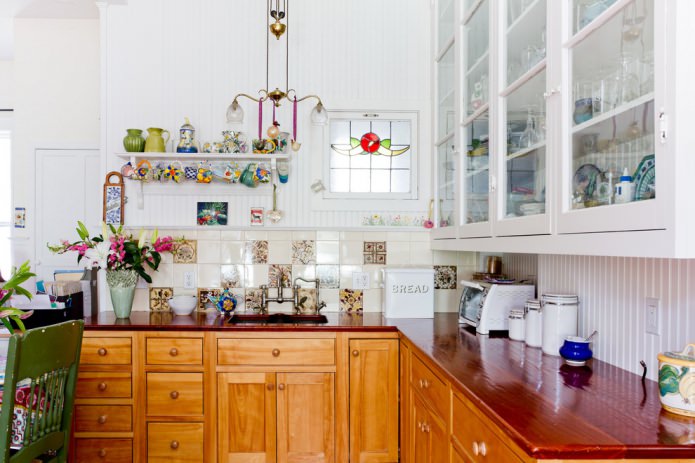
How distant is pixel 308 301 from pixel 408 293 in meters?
0.65

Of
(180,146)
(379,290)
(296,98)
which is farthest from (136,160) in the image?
(379,290)

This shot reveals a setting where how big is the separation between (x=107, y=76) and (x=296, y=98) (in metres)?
1.21

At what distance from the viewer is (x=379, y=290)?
3336mm

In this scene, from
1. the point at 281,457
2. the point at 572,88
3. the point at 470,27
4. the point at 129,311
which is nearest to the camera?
the point at 572,88

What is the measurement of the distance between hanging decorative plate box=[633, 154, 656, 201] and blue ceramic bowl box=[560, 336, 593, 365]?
2.48ft

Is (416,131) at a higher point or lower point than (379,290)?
higher

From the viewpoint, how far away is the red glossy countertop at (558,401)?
113 cm

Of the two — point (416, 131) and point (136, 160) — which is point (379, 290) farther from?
point (136, 160)

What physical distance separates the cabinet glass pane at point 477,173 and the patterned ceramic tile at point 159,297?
1.91 meters

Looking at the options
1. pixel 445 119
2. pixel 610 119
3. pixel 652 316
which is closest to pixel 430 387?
pixel 652 316

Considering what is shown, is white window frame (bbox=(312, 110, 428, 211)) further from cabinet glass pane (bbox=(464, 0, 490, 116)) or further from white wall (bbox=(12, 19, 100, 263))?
white wall (bbox=(12, 19, 100, 263))

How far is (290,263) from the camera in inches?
130

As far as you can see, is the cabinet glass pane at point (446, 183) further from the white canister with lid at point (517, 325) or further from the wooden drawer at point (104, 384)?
the wooden drawer at point (104, 384)

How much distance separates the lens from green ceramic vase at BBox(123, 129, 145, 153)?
3.18m
